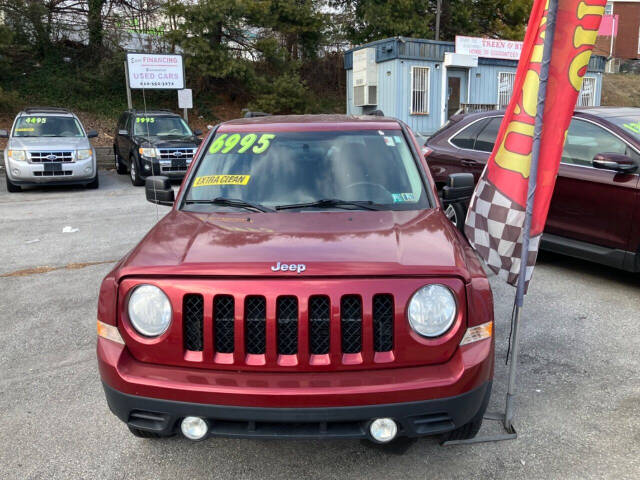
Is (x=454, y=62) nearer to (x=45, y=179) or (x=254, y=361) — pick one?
(x=45, y=179)

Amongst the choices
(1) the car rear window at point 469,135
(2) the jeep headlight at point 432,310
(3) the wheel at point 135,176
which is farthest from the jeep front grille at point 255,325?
(3) the wheel at point 135,176

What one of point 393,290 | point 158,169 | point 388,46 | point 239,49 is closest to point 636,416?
point 393,290

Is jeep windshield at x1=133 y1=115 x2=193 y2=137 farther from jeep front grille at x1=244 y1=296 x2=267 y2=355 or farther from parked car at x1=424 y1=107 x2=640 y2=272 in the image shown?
jeep front grille at x1=244 y1=296 x2=267 y2=355

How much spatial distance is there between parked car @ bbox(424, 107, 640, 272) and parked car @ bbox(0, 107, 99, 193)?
10308 millimetres

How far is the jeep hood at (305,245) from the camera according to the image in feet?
7.95

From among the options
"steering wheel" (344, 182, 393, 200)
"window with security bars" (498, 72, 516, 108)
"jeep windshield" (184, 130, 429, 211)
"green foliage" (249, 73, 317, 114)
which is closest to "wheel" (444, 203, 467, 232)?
"jeep windshield" (184, 130, 429, 211)

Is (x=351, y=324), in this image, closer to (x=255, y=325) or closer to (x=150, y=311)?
(x=255, y=325)

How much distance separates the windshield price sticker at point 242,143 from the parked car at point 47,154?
9.67m

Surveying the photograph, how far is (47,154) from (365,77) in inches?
584

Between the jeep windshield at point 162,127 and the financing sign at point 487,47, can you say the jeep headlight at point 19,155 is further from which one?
the financing sign at point 487,47

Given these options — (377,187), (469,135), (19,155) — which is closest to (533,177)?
(377,187)

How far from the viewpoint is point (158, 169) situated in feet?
41.6

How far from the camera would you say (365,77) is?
77.3 feet

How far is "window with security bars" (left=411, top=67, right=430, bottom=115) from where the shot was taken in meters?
22.6
